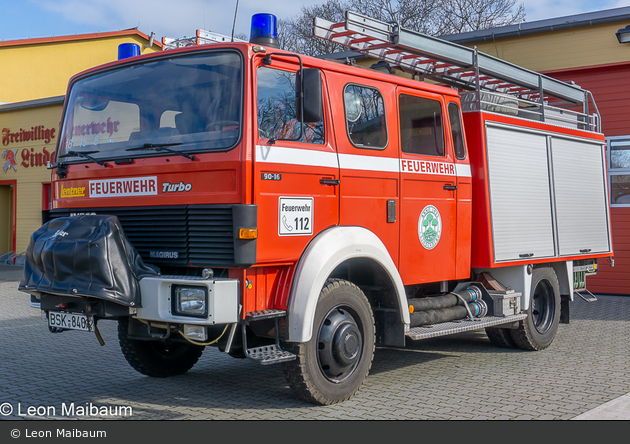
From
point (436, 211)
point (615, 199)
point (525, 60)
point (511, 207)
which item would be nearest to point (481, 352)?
point (511, 207)

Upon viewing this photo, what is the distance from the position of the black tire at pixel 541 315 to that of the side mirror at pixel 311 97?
4.06 m

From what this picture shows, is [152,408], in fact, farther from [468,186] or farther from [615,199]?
[615,199]

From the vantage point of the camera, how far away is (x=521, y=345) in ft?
25.7

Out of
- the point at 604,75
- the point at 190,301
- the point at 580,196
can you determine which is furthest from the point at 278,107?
the point at 604,75

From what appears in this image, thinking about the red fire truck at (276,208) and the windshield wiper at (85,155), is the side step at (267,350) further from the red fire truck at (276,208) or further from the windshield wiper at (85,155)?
the windshield wiper at (85,155)

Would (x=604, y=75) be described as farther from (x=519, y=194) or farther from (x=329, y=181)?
(x=329, y=181)

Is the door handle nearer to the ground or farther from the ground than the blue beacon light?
nearer to the ground

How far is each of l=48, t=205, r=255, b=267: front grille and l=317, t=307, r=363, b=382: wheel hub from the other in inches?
38.6

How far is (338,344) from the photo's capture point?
529cm

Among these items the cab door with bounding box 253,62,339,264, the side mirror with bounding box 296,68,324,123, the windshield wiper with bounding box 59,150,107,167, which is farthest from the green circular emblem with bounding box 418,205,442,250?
the windshield wiper with bounding box 59,150,107,167

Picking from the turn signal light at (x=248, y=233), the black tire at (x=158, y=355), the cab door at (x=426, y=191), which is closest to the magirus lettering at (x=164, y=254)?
the turn signal light at (x=248, y=233)

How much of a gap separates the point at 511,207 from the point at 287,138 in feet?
10.8

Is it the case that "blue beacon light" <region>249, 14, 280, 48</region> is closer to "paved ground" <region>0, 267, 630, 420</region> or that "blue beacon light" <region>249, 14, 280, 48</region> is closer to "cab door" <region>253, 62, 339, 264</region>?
"cab door" <region>253, 62, 339, 264</region>

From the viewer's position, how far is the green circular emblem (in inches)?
249
